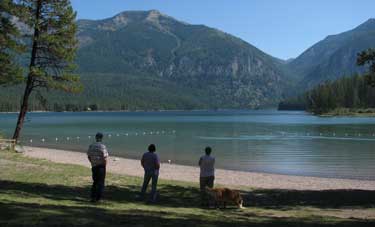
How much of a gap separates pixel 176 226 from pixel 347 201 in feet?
31.9

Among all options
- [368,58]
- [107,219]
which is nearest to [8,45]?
[368,58]

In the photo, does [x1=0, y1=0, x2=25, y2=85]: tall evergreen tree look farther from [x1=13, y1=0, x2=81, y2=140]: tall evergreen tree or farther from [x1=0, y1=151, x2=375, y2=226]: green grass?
[x1=0, y1=151, x2=375, y2=226]: green grass

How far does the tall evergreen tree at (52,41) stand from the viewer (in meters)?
32.1

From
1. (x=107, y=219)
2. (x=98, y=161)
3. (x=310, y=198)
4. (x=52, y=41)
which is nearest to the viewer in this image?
(x=107, y=219)

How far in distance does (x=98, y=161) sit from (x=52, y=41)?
1958 cm

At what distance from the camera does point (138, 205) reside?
1514 centimetres

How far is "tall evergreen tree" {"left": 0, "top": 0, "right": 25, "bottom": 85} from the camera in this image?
2965 cm

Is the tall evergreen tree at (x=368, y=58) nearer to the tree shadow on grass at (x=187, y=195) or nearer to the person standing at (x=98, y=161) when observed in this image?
the tree shadow on grass at (x=187, y=195)

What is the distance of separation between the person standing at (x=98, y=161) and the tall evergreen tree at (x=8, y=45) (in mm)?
18044

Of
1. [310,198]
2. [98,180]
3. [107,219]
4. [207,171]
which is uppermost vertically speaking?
[207,171]

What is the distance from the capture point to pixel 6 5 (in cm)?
2895

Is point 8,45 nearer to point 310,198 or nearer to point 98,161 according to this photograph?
point 98,161

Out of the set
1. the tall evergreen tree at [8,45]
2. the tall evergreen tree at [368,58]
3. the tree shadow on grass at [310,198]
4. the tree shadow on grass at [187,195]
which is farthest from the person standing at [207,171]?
the tall evergreen tree at [8,45]

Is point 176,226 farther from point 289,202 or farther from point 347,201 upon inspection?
point 347,201
